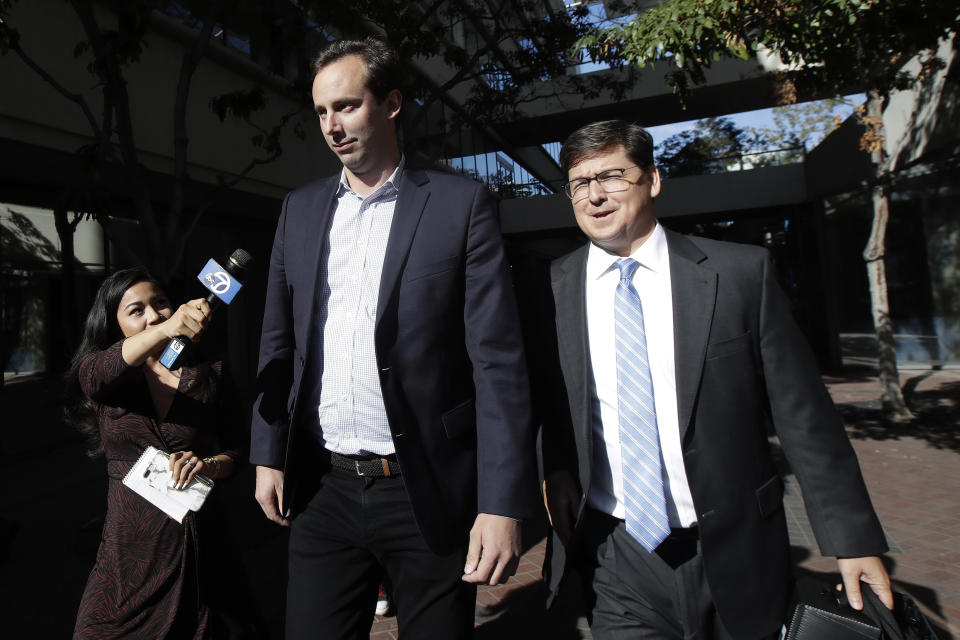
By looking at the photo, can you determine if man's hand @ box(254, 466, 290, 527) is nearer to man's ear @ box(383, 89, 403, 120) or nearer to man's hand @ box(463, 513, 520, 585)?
man's hand @ box(463, 513, 520, 585)

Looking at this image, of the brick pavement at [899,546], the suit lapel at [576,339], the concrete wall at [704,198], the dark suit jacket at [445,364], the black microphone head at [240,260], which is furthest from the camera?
the concrete wall at [704,198]

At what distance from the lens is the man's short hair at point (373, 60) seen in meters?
1.88

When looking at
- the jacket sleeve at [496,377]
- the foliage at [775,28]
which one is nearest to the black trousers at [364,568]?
the jacket sleeve at [496,377]

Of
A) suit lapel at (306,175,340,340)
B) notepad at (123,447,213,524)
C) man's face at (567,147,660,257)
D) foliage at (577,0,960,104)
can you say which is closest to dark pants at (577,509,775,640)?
man's face at (567,147,660,257)

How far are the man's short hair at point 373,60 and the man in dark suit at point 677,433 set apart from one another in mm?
581

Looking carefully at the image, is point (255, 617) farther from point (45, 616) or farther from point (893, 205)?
point (893, 205)

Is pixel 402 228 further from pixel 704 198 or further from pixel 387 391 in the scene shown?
pixel 704 198

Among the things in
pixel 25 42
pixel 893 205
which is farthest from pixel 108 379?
pixel 893 205

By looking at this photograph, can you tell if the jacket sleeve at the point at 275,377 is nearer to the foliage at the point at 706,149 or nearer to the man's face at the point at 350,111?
the man's face at the point at 350,111

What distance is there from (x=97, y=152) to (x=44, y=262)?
4887 millimetres

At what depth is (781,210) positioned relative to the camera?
19.4m

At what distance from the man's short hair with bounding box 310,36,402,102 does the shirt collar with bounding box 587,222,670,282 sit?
31.1 inches

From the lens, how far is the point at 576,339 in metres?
1.98

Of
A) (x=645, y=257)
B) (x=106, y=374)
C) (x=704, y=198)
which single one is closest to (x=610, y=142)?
(x=645, y=257)
